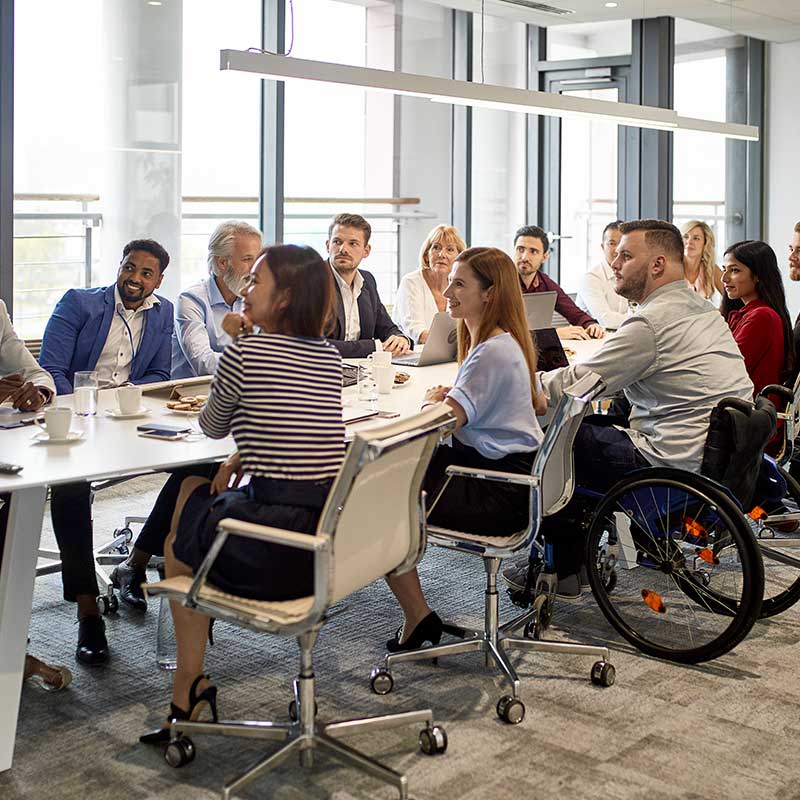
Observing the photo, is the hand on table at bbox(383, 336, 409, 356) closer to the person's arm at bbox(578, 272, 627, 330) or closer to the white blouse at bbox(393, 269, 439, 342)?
the white blouse at bbox(393, 269, 439, 342)

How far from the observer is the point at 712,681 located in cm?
338

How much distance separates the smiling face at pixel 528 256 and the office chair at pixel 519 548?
3.01 meters

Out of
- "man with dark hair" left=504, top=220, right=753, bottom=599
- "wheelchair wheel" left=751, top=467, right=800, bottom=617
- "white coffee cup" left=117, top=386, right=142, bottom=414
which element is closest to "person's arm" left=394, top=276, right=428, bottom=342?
"wheelchair wheel" left=751, top=467, right=800, bottom=617

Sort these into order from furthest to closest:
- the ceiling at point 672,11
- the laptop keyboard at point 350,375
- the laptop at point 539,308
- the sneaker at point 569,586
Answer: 1. the ceiling at point 672,11
2. the laptop at point 539,308
3. the laptop keyboard at point 350,375
4. the sneaker at point 569,586

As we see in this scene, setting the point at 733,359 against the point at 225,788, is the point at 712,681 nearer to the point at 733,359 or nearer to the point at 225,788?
the point at 733,359

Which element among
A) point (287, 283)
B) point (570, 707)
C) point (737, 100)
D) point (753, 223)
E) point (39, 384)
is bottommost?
point (570, 707)

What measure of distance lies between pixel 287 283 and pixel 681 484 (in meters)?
1.31

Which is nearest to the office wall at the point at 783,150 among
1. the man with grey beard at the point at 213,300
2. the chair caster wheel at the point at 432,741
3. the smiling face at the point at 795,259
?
the smiling face at the point at 795,259

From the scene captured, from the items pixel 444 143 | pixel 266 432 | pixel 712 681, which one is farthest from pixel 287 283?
pixel 444 143

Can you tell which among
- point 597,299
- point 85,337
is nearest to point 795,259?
point 597,299

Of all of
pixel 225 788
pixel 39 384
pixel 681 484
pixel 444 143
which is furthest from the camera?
pixel 444 143

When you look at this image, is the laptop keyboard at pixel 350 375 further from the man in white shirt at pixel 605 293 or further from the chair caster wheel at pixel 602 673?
the man in white shirt at pixel 605 293

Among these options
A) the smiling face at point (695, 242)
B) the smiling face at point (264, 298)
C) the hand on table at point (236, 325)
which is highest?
the smiling face at point (695, 242)

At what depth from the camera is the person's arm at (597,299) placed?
6.73m
